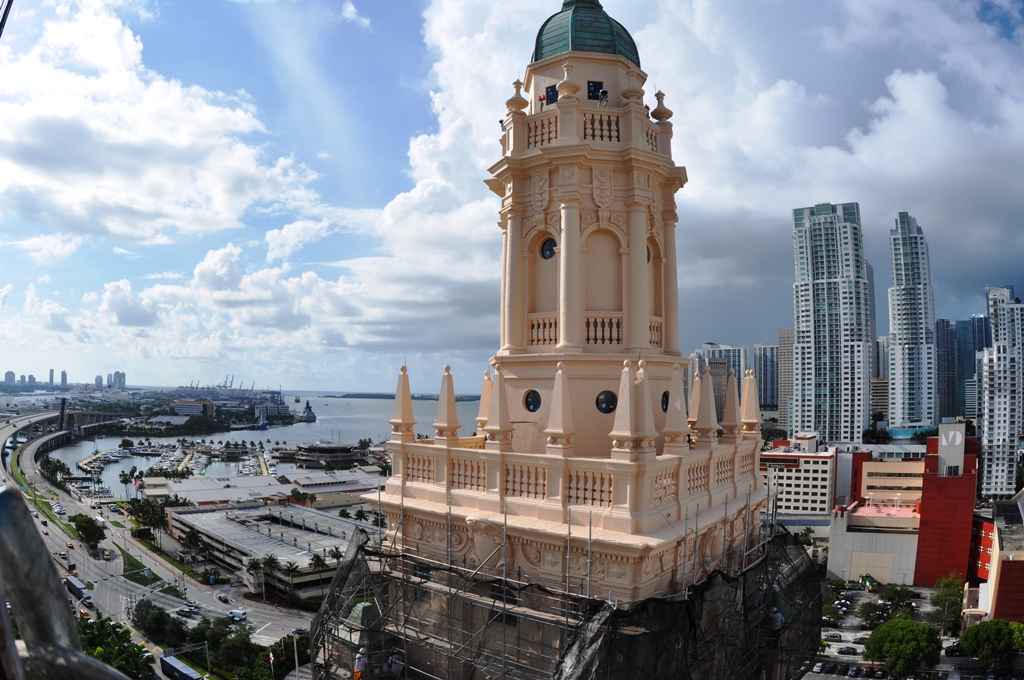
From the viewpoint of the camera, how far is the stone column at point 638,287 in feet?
39.4

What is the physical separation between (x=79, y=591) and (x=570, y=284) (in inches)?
2020

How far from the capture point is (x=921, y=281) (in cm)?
9694

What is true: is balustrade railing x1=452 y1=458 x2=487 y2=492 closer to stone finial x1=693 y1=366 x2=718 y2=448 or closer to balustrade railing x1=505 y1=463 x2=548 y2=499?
balustrade railing x1=505 y1=463 x2=548 y2=499

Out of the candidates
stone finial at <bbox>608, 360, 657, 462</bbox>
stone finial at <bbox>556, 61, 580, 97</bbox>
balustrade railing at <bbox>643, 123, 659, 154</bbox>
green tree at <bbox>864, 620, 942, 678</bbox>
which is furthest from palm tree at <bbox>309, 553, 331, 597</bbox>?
stone finial at <bbox>556, 61, 580, 97</bbox>

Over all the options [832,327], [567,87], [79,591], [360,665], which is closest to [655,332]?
[567,87]

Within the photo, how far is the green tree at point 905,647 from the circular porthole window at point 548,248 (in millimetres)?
36630

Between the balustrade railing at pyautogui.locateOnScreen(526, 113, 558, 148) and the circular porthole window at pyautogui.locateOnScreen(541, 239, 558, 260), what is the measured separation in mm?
1915

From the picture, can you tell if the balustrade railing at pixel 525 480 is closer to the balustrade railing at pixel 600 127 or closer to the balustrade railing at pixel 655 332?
the balustrade railing at pixel 655 332

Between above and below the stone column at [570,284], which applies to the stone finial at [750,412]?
below

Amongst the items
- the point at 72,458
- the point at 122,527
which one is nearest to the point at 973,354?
the point at 122,527

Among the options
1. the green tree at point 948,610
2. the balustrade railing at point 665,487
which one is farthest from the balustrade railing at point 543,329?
the green tree at point 948,610

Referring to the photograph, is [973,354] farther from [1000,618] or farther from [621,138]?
[621,138]

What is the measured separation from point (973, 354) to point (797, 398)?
40.3 m

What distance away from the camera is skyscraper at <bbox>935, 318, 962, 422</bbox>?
102812mm
